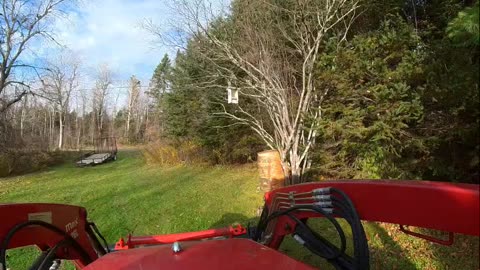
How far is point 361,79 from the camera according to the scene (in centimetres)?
602

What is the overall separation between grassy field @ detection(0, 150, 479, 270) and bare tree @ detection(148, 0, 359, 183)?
187 centimetres

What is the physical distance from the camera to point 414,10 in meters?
5.66

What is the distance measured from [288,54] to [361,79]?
2.59m

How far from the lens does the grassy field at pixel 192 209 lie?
15.7ft

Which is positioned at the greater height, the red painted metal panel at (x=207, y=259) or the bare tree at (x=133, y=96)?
the bare tree at (x=133, y=96)

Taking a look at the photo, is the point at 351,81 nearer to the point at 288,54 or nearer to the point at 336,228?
the point at 288,54

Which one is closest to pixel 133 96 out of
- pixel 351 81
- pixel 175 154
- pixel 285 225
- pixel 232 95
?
pixel 175 154

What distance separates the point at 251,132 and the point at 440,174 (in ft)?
39.6

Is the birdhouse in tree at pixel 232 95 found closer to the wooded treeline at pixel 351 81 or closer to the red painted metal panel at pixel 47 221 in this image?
the wooded treeline at pixel 351 81

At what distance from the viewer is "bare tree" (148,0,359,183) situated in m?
7.70

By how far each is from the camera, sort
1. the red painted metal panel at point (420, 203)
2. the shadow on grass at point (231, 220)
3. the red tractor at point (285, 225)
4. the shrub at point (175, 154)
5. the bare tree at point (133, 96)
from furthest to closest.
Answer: the bare tree at point (133, 96) < the shrub at point (175, 154) < the shadow on grass at point (231, 220) < the red tractor at point (285, 225) < the red painted metal panel at point (420, 203)

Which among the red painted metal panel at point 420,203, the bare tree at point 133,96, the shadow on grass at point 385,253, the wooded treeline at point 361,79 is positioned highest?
the bare tree at point 133,96

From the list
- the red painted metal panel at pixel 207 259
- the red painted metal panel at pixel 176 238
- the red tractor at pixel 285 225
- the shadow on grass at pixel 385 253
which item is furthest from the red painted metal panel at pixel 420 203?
the shadow on grass at pixel 385 253

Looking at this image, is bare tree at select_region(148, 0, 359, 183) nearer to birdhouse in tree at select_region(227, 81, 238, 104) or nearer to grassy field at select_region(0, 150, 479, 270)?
birdhouse in tree at select_region(227, 81, 238, 104)
